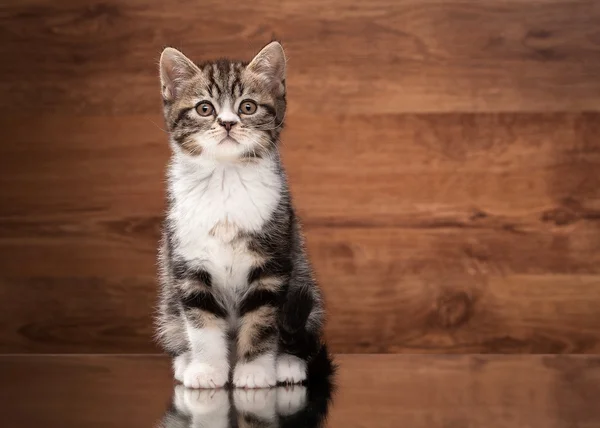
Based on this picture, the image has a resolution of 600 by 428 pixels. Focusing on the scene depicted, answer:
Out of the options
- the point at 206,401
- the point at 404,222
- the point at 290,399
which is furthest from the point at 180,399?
the point at 404,222

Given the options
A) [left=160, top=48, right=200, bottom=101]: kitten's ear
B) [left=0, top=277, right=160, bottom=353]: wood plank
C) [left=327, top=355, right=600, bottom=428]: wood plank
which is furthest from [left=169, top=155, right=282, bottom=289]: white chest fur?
[left=0, top=277, right=160, bottom=353]: wood plank

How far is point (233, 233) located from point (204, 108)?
194mm

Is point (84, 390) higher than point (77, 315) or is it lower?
higher

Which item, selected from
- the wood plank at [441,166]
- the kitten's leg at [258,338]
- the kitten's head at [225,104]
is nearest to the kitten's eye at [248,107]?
the kitten's head at [225,104]

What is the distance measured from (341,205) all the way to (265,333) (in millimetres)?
670

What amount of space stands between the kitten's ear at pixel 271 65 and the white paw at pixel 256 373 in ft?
1.38

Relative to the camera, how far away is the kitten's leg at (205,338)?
124 cm

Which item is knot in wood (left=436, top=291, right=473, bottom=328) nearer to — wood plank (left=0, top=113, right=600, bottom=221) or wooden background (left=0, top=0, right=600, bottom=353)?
wooden background (left=0, top=0, right=600, bottom=353)

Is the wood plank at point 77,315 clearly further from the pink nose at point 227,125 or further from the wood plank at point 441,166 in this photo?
the pink nose at point 227,125

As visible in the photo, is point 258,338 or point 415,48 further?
point 415,48

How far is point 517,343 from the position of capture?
188cm

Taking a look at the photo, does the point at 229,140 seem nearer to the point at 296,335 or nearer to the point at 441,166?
the point at 296,335

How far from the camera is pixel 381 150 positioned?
1.86m

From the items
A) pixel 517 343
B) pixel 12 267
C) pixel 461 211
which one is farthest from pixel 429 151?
pixel 12 267
